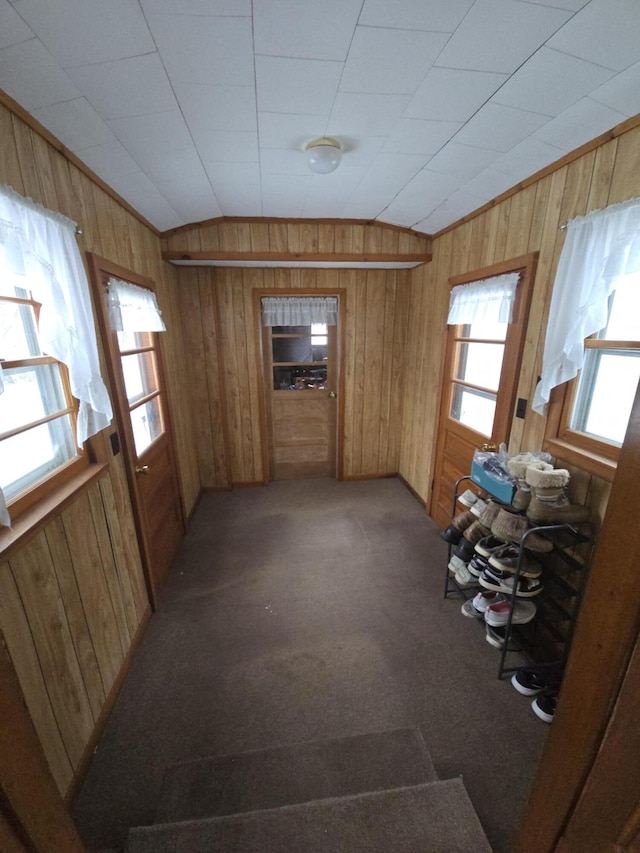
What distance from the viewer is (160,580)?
2.25 meters

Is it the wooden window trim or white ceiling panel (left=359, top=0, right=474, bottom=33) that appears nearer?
white ceiling panel (left=359, top=0, right=474, bottom=33)

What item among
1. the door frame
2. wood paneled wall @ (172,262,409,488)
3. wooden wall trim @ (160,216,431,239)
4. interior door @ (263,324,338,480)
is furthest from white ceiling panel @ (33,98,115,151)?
interior door @ (263,324,338,480)

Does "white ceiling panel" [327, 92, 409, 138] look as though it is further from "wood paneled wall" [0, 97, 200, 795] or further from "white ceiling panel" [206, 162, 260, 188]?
"wood paneled wall" [0, 97, 200, 795]

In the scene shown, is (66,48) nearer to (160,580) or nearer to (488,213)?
(488,213)

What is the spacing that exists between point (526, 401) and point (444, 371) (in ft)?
3.01

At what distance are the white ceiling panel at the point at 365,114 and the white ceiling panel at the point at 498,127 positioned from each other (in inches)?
13.3

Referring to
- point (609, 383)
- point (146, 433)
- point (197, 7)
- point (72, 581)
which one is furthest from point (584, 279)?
point (146, 433)

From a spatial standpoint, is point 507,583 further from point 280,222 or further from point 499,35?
point 280,222

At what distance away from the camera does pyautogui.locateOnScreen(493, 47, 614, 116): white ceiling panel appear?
111 centimetres

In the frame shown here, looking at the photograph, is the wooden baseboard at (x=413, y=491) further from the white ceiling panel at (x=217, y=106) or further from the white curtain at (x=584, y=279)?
the white ceiling panel at (x=217, y=106)

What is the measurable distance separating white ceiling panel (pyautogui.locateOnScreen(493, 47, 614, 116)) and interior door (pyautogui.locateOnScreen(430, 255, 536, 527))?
2.17 ft

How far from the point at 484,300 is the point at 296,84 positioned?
4.97 feet

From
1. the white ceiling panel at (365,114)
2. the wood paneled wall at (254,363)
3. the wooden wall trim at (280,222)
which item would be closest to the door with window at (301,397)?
the wood paneled wall at (254,363)

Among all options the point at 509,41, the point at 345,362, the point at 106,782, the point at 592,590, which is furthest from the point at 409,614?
the point at 509,41
